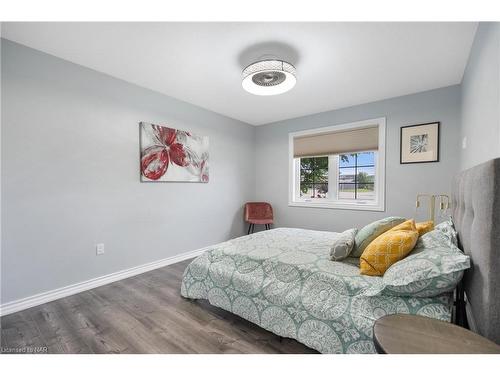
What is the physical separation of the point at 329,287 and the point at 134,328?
4.89 ft

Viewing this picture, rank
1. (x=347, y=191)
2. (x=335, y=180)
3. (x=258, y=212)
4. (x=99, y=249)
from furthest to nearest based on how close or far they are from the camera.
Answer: (x=258, y=212) → (x=335, y=180) → (x=347, y=191) → (x=99, y=249)

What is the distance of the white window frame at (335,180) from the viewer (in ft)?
10.7

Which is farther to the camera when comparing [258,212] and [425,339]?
[258,212]

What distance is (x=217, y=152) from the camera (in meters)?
3.83

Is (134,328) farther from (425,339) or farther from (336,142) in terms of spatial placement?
(336,142)

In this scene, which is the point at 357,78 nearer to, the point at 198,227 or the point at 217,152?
the point at 217,152

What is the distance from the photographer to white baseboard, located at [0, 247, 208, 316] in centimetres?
190

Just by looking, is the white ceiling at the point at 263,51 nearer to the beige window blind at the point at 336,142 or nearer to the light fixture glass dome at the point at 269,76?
the light fixture glass dome at the point at 269,76

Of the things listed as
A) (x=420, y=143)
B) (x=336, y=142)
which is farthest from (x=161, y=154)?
(x=420, y=143)

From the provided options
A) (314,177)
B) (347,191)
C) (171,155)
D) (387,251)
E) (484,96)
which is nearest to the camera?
(387,251)

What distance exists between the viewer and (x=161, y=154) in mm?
2994

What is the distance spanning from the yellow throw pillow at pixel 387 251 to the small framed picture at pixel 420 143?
2.06 m

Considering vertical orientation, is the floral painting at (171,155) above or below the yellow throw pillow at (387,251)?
above

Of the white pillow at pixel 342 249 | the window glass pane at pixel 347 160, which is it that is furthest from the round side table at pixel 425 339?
the window glass pane at pixel 347 160
